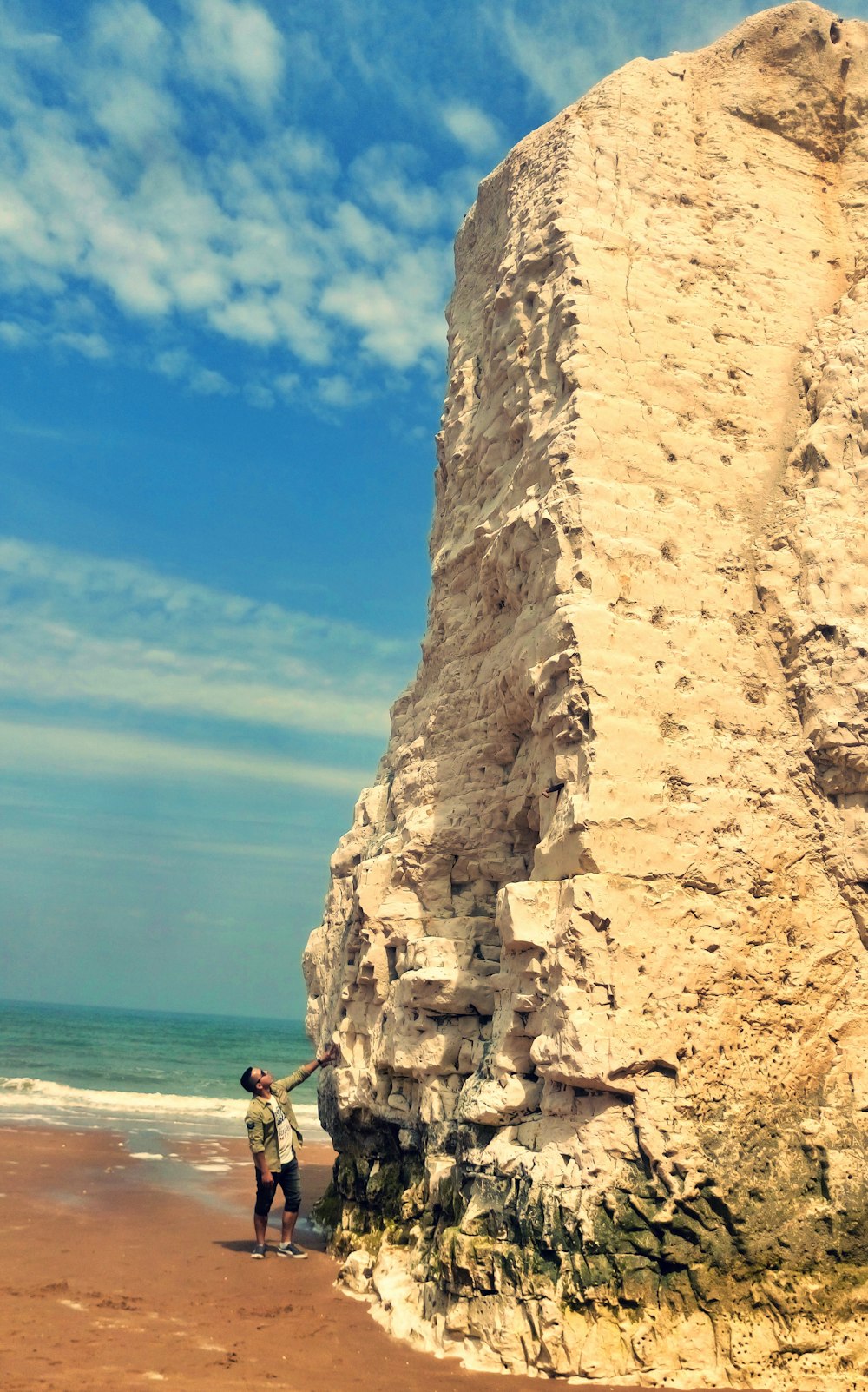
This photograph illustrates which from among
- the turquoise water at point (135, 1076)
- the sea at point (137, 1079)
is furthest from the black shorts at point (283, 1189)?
the turquoise water at point (135, 1076)

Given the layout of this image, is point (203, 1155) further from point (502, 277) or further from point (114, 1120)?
point (502, 277)

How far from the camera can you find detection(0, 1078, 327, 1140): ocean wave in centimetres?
1695

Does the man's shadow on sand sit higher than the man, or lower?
lower

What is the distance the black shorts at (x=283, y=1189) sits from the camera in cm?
739

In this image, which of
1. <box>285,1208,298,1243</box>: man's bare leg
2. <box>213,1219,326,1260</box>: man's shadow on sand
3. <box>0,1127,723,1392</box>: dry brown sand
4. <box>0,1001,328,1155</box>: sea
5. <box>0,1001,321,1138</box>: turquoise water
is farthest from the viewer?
<box>0,1001,321,1138</box>: turquoise water

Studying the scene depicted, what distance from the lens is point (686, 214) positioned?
302 inches

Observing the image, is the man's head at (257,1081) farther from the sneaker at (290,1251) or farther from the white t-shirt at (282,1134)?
the sneaker at (290,1251)

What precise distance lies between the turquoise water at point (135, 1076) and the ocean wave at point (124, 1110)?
0.7 inches

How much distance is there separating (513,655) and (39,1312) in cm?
Answer: 481

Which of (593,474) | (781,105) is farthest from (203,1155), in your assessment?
(781,105)

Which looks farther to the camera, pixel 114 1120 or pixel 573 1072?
pixel 114 1120

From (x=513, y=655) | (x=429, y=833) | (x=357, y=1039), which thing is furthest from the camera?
(x=357, y=1039)

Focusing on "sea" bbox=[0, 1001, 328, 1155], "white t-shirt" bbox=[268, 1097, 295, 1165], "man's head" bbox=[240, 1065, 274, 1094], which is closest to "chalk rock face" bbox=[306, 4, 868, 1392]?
"white t-shirt" bbox=[268, 1097, 295, 1165]

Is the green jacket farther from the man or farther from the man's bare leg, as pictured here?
the man's bare leg
